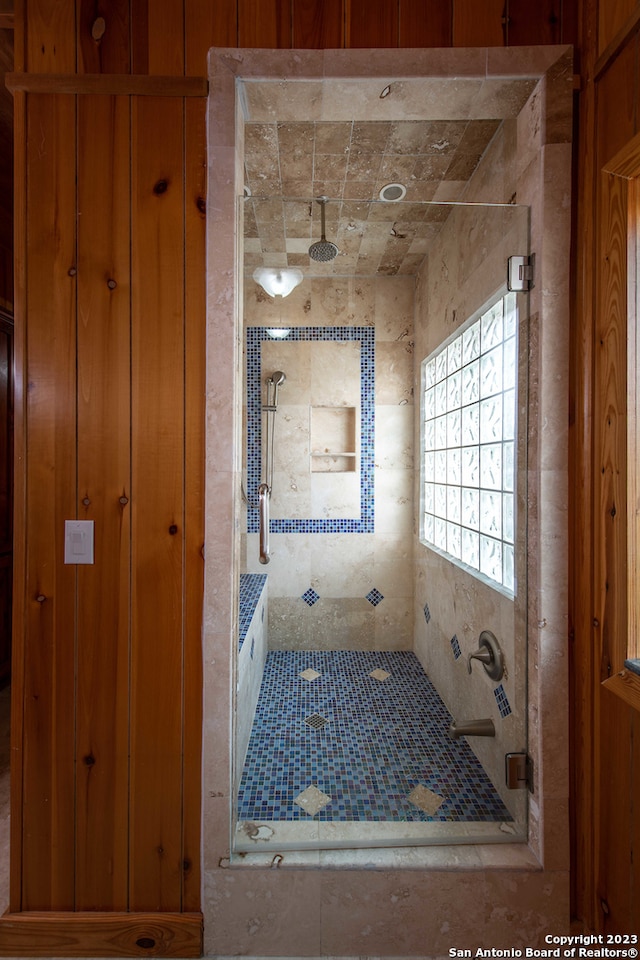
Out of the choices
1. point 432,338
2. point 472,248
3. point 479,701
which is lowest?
point 479,701

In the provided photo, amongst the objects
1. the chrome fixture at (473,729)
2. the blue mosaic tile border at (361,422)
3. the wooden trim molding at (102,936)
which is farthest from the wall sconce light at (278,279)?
the wooden trim molding at (102,936)

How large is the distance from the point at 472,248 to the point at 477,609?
4.34 ft

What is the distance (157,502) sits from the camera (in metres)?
1.20

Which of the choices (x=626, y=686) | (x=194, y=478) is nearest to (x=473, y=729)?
(x=626, y=686)

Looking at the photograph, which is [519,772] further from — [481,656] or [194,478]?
[194,478]

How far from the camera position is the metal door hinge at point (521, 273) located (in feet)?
4.08

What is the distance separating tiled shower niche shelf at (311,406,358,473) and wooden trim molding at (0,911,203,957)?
143cm

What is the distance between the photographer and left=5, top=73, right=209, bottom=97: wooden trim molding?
1165mm

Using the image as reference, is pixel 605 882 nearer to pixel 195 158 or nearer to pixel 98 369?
pixel 98 369

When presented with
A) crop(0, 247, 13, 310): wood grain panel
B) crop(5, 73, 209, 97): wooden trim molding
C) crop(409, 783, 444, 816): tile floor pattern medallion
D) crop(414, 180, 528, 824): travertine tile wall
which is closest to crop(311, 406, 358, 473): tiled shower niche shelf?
crop(414, 180, 528, 824): travertine tile wall

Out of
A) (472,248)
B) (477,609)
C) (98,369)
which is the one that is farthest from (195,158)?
(477,609)

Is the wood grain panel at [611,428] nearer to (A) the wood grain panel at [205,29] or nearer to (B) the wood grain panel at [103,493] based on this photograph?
(A) the wood grain panel at [205,29]

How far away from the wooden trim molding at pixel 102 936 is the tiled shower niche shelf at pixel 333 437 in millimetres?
1433

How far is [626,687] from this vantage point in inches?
40.6
